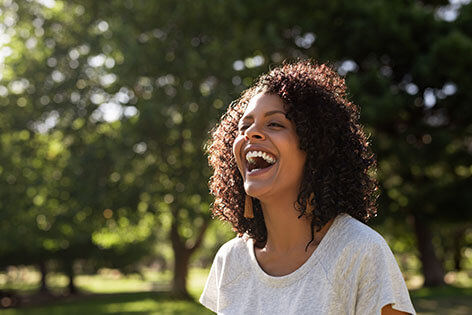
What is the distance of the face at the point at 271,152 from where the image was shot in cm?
213

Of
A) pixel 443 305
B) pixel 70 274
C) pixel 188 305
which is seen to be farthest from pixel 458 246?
pixel 443 305

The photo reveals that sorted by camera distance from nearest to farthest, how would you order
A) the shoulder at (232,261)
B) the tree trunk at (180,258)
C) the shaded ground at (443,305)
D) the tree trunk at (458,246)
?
the shoulder at (232,261) → the shaded ground at (443,305) → the tree trunk at (180,258) → the tree trunk at (458,246)

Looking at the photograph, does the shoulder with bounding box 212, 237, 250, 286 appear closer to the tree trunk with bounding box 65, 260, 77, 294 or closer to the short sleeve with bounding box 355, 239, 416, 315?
the short sleeve with bounding box 355, 239, 416, 315

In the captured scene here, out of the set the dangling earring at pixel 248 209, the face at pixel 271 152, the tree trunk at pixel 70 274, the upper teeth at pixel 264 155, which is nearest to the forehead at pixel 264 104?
the face at pixel 271 152

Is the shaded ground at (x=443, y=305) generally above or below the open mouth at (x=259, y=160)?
below

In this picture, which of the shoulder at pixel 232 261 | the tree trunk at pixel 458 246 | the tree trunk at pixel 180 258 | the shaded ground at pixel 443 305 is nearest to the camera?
the shoulder at pixel 232 261

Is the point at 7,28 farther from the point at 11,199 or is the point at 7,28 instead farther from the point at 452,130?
the point at 452,130

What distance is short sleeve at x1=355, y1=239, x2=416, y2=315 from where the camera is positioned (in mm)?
1850

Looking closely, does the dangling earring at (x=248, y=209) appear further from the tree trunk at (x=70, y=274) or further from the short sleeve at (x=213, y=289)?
the tree trunk at (x=70, y=274)

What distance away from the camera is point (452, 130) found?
1661 centimetres

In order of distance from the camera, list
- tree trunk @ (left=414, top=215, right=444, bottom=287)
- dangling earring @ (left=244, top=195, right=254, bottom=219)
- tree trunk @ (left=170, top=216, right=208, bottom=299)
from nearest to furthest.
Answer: dangling earring @ (left=244, top=195, right=254, bottom=219) → tree trunk @ (left=414, top=215, right=444, bottom=287) → tree trunk @ (left=170, top=216, right=208, bottom=299)

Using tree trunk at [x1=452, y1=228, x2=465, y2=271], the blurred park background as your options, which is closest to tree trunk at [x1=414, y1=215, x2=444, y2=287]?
the blurred park background

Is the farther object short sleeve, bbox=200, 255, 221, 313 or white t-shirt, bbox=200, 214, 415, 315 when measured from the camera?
short sleeve, bbox=200, 255, 221, 313

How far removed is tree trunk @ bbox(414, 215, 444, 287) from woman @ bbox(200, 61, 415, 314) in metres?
21.4
